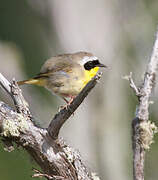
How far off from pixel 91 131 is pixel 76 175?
4635mm

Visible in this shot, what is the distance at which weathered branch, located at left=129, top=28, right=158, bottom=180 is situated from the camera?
2.36 metres

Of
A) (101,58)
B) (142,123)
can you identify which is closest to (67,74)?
(142,123)

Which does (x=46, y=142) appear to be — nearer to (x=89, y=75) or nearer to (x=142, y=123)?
(x=142, y=123)

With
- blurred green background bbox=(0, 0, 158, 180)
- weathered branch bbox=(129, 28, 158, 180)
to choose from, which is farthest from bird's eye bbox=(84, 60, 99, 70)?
blurred green background bbox=(0, 0, 158, 180)

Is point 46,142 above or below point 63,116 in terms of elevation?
below

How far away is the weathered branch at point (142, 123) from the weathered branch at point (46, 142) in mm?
285

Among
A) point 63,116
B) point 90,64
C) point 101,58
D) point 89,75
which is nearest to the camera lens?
point 63,116

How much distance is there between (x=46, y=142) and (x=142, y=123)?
518 millimetres

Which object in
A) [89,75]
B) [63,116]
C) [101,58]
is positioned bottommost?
[101,58]

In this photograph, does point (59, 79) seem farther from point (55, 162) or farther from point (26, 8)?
point (26, 8)

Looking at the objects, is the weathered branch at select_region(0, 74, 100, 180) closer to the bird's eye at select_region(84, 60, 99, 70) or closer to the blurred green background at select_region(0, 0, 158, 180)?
the bird's eye at select_region(84, 60, 99, 70)

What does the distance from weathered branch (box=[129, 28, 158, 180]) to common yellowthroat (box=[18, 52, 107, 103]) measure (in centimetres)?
123

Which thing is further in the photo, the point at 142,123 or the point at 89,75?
the point at 89,75

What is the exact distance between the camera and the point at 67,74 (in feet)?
12.3
